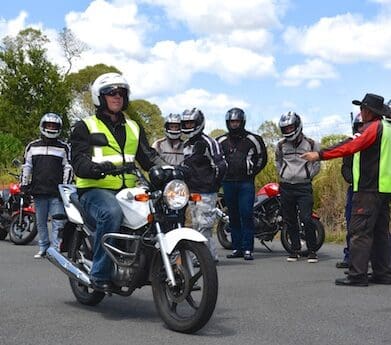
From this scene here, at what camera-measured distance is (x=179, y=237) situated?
5703mm

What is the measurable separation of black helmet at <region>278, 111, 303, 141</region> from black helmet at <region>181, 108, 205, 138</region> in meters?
1.14

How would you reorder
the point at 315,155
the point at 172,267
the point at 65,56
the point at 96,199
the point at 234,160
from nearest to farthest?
the point at 172,267 → the point at 96,199 → the point at 315,155 → the point at 234,160 → the point at 65,56

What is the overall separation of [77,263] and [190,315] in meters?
1.45

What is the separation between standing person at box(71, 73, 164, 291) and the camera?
6.20 m

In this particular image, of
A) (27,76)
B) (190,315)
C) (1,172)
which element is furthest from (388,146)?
(27,76)

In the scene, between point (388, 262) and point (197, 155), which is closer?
point (388, 262)

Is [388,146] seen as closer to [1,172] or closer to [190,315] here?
[190,315]

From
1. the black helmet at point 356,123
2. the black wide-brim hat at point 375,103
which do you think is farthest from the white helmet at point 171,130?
the black wide-brim hat at point 375,103

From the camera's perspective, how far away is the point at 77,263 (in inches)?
273

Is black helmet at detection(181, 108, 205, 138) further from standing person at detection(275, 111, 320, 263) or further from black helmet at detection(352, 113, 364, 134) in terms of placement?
black helmet at detection(352, 113, 364, 134)

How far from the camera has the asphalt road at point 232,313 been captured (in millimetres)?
5727

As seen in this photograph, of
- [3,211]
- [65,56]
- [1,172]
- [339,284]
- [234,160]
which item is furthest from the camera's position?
[65,56]

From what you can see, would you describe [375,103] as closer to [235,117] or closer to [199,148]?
[199,148]

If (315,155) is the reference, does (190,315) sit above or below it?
below
